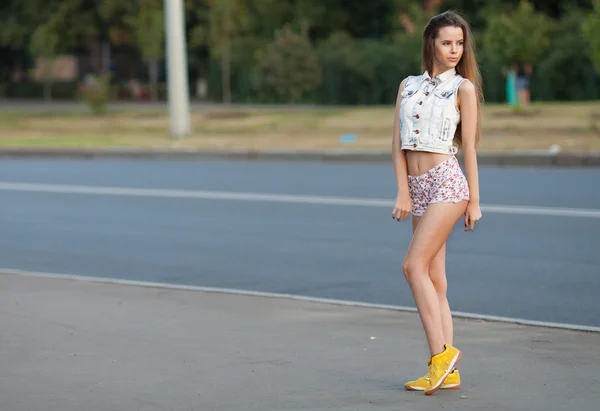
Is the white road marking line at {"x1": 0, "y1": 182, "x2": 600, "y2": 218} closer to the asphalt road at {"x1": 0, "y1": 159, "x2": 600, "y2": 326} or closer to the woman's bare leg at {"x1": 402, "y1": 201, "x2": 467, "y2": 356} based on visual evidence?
the asphalt road at {"x1": 0, "y1": 159, "x2": 600, "y2": 326}

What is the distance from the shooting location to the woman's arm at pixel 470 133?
19.6 feet

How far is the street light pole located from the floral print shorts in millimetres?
18455

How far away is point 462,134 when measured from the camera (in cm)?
603

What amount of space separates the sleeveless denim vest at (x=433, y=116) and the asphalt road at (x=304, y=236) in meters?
2.68

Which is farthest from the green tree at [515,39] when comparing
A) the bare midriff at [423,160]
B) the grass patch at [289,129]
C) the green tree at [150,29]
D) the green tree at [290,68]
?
the bare midriff at [423,160]

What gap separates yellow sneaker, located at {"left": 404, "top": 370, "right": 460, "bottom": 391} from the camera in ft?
20.0

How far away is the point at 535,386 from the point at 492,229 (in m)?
6.43

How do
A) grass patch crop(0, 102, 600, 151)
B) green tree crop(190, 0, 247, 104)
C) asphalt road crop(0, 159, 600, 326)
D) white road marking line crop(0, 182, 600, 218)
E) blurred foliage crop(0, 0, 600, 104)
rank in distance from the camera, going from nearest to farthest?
asphalt road crop(0, 159, 600, 326)
white road marking line crop(0, 182, 600, 218)
grass patch crop(0, 102, 600, 151)
blurred foliage crop(0, 0, 600, 104)
green tree crop(190, 0, 247, 104)

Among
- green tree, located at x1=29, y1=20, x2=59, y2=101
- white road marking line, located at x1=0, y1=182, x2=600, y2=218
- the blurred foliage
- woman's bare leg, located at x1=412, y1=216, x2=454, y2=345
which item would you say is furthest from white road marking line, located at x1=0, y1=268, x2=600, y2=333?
green tree, located at x1=29, y1=20, x2=59, y2=101

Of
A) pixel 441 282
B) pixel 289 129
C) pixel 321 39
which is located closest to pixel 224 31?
pixel 321 39

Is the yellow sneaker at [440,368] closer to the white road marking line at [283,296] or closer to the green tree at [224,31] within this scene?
the white road marking line at [283,296]

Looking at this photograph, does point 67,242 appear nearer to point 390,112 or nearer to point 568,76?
point 390,112

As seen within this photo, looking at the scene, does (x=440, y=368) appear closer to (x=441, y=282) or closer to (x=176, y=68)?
(x=441, y=282)

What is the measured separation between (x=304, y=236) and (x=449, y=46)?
644cm
